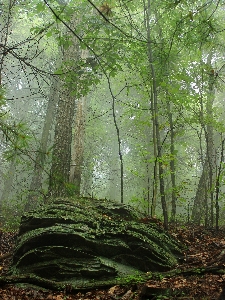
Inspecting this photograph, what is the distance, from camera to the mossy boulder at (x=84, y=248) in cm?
425

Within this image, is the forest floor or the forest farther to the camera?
the forest

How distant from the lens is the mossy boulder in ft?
14.0

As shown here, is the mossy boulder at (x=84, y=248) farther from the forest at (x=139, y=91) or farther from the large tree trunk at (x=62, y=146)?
the large tree trunk at (x=62, y=146)

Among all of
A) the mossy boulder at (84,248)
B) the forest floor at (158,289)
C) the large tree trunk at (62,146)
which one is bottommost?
the forest floor at (158,289)

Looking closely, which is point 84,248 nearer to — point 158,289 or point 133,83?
point 158,289

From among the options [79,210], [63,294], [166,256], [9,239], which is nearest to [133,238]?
[166,256]

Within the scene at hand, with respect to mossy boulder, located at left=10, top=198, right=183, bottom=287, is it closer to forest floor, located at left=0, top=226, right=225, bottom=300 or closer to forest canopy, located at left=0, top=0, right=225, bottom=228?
forest floor, located at left=0, top=226, right=225, bottom=300

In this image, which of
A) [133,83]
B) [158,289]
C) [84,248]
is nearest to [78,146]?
[133,83]

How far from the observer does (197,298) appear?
305 cm

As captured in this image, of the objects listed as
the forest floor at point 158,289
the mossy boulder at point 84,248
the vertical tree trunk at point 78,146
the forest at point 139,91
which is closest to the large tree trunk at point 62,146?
the forest at point 139,91

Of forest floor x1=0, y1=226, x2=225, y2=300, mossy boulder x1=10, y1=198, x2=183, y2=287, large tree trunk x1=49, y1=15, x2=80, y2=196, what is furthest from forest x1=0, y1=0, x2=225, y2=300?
mossy boulder x1=10, y1=198, x2=183, y2=287

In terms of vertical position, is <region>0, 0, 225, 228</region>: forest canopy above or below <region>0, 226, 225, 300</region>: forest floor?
above

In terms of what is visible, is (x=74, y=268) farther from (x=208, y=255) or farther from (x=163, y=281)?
(x=208, y=255)

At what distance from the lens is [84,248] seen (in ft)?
15.0
